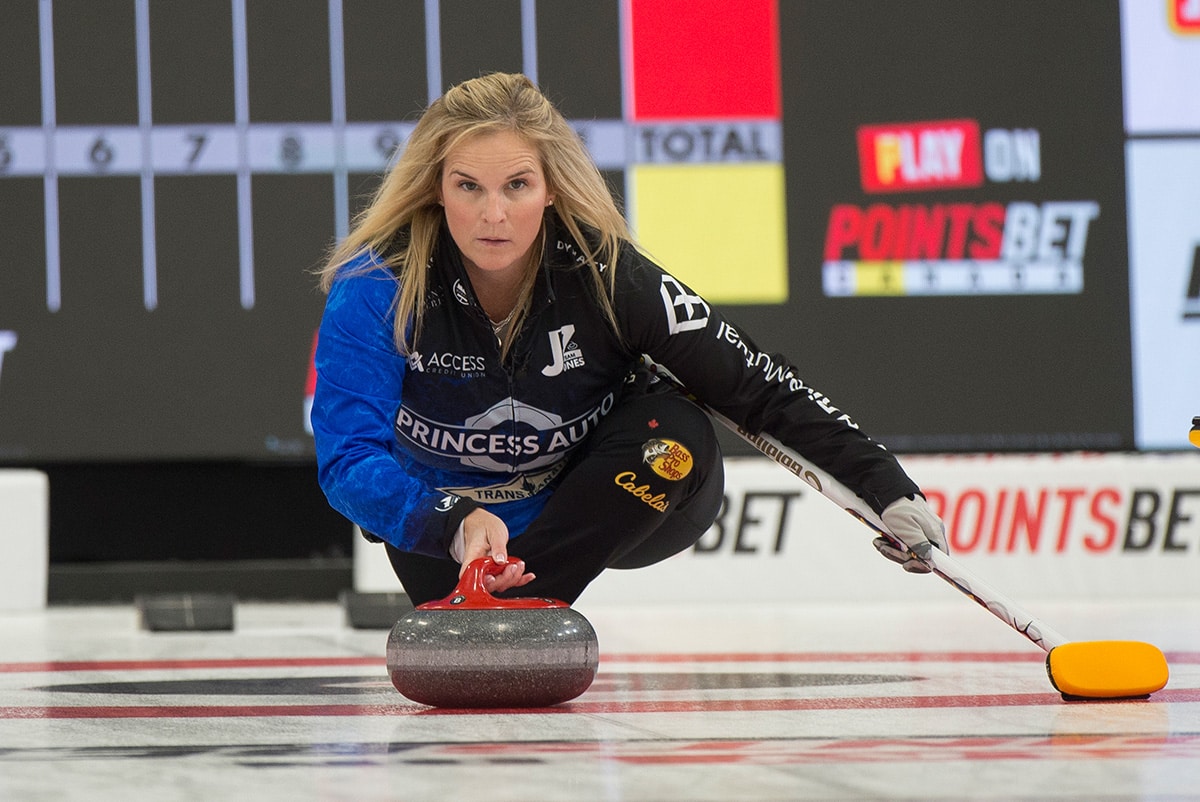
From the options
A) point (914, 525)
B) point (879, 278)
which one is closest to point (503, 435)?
point (914, 525)

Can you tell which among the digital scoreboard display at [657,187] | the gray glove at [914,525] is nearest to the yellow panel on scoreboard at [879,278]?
the digital scoreboard display at [657,187]

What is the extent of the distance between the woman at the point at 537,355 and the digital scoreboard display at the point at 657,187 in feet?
9.86

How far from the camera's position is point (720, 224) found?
216 inches

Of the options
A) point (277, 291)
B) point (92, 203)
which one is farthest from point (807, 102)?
point (92, 203)

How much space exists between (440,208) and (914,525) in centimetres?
86

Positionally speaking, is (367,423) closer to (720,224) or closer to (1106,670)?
(1106,670)

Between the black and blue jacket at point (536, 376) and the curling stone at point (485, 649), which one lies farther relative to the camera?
the black and blue jacket at point (536, 376)

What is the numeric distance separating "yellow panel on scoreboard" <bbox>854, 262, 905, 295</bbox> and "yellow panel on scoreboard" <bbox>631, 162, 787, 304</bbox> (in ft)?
0.88

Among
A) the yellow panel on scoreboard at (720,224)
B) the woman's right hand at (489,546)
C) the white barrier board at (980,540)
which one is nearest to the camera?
the woman's right hand at (489,546)

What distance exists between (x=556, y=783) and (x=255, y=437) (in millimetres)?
4126

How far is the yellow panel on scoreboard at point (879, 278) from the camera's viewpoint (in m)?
5.52

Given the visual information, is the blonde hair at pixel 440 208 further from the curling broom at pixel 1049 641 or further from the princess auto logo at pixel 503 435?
the curling broom at pixel 1049 641

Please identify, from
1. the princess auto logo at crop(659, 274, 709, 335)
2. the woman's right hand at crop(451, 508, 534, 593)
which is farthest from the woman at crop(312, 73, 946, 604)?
the woman's right hand at crop(451, 508, 534, 593)

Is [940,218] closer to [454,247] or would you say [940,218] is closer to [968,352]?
[968,352]
